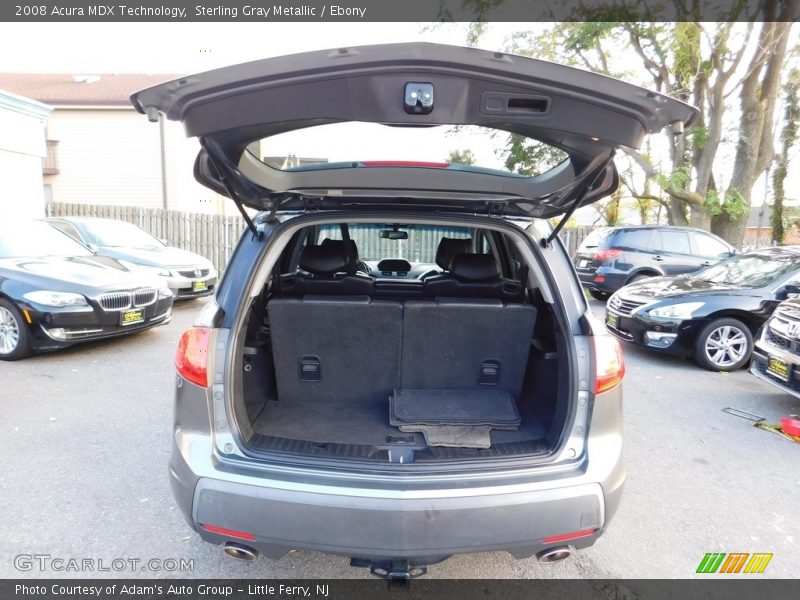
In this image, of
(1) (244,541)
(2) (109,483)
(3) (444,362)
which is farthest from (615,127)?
(2) (109,483)

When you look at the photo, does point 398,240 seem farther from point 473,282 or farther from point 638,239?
point 638,239

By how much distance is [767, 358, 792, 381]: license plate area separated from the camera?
4.09m

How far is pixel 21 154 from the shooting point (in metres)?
12.8

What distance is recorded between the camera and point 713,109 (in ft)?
42.1

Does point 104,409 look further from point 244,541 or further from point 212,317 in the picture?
point 244,541

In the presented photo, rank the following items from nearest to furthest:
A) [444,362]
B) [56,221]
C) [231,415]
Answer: [231,415], [444,362], [56,221]

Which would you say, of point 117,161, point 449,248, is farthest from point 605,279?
point 117,161

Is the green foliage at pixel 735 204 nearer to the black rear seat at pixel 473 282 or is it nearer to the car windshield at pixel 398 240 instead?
the car windshield at pixel 398 240

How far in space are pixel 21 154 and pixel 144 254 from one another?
7775 millimetres

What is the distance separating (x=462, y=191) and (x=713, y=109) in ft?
46.1

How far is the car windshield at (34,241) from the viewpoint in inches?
231

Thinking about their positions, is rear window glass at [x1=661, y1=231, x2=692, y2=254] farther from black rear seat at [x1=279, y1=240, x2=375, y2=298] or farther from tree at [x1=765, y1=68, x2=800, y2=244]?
black rear seat at [x1=279, y1=240, x2=375, y2=298]

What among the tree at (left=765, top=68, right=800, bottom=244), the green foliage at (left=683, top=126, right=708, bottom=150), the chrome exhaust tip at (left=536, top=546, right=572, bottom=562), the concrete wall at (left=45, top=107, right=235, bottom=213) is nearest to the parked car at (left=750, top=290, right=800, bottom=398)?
the chrome exhaust tip at (left=536, top=546, right=572, bottom=562)

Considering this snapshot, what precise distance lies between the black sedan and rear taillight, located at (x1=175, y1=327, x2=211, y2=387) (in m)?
5.42
